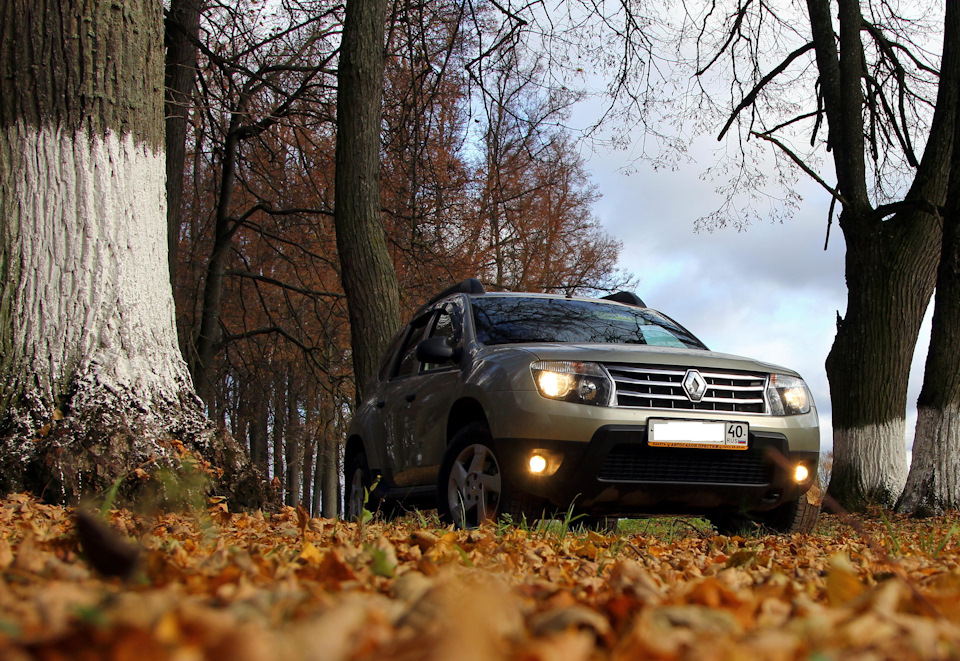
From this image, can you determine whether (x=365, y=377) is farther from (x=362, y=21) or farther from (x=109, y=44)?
(x=109, y=44)

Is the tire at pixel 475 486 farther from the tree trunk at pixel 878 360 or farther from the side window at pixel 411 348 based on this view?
the tree trunk at pixel 878 360

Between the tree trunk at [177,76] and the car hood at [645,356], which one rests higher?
the tree trunk at [177,76]

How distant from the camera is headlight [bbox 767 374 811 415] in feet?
19.3

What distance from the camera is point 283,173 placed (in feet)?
53.8

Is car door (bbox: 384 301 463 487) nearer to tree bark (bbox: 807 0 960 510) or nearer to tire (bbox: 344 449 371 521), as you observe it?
tire (bbox: 344 449 371 521)

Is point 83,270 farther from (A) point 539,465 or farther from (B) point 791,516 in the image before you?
(B) point 791,516

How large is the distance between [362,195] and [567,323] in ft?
13.1

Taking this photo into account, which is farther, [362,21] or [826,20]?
[826,20]

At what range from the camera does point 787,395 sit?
19.6 feet

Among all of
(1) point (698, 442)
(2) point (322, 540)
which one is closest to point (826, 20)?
(1) point (698, 442)

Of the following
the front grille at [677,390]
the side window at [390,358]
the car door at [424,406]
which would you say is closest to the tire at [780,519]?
the front grille at [677,390]

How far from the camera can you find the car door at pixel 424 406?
6.29 m

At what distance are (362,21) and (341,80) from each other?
645 mm

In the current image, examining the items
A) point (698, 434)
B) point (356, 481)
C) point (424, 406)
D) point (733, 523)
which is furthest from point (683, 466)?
point (356, 481)
